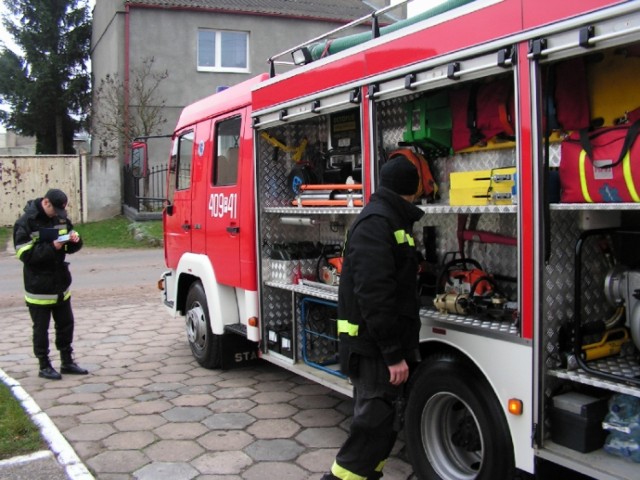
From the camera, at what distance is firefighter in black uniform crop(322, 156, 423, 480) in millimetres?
3199

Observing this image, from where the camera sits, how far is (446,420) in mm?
3592

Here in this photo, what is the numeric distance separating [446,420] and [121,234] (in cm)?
1641

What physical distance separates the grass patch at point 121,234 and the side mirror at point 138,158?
10818 millimetres

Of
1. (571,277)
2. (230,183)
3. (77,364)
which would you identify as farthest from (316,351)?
(77,364)

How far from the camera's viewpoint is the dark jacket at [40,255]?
5852 mm

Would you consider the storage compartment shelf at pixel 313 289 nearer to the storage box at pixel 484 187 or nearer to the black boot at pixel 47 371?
the storage box at pixel 484 187

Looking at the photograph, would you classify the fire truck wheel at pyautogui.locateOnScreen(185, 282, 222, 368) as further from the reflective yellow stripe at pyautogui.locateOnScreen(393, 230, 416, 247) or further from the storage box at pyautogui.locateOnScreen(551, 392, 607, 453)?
the storage box at pyautogui.locateOnScreen(551, 392, 607, 453)

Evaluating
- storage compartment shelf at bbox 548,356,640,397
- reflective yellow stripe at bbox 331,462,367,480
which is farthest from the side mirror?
storage compartment shelf at bbox 548,356,640,397

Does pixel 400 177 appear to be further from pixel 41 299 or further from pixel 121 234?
pixel 121 234

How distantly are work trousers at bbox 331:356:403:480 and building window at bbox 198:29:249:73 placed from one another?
2104 cm

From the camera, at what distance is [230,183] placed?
5730 millimetres

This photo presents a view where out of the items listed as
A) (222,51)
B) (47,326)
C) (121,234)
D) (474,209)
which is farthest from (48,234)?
(222,51)

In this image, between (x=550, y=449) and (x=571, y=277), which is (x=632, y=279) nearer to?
(x=571, y=277)

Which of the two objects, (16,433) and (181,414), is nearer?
(16,433)
